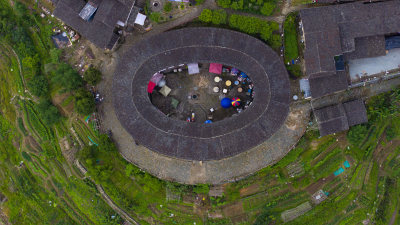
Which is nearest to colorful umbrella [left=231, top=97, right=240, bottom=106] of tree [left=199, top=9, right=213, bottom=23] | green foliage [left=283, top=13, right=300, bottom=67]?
green foliage [left=283, top=13, right=300, bottom=67]

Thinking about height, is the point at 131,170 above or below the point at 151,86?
below

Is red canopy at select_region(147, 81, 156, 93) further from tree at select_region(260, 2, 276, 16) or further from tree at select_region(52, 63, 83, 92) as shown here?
tree at select_region(260, 2, 276, 16)

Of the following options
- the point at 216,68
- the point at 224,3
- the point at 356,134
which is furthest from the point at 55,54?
the point at 356,134

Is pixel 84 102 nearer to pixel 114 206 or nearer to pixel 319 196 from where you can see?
pixel 114 206

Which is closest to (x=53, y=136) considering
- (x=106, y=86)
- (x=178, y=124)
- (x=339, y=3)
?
(x=106, y=86)

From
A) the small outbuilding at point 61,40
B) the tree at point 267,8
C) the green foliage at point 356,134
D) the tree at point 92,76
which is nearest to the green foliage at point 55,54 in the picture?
the small outbuilding at point 61,40
